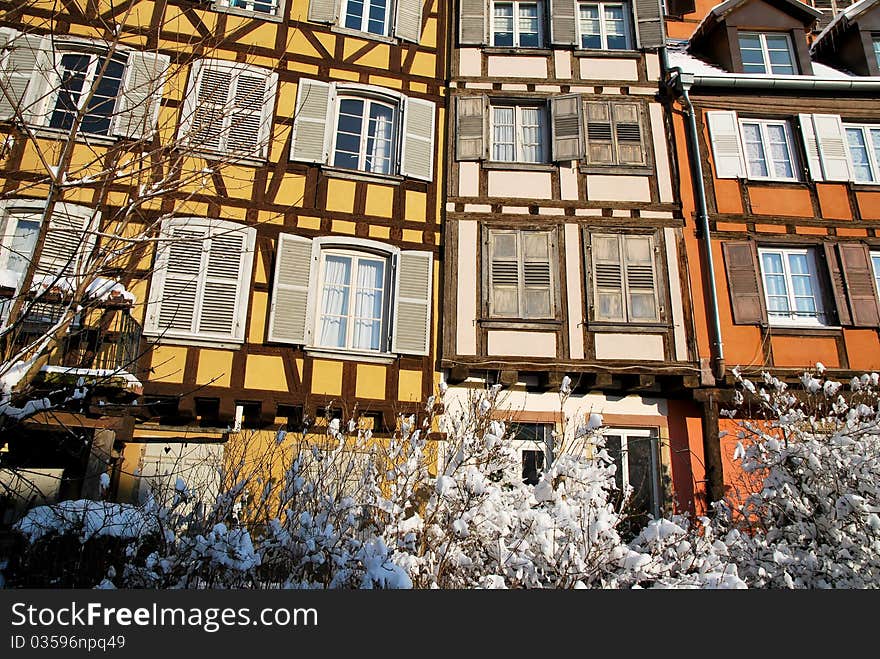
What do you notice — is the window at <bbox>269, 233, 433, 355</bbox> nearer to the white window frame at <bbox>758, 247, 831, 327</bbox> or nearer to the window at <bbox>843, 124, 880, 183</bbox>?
the white window frame at <bbox>758, 247, 831, 327</bbox>

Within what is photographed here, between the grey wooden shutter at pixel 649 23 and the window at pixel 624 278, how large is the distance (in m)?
3.67

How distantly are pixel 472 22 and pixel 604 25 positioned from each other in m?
2.33

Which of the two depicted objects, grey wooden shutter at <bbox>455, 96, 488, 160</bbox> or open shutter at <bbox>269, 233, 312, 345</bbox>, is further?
grey wooden shutter at <bbox>455, 96, 488, 160</bbox>

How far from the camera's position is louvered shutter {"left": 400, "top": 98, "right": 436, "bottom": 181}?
1054 cm

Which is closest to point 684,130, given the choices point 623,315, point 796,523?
point 623,315

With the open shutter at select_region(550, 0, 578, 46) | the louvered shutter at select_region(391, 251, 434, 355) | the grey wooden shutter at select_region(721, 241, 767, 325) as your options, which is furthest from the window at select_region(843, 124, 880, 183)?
the louvered shutter at select_region(391, 251, 434, 355)

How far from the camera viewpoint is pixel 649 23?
11562 mm

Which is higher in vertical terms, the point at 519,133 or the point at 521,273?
the point at 519,133

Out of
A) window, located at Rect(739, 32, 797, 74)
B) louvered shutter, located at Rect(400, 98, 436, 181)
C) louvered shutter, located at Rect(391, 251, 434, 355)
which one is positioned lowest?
louvered shutter, located at Rect(391, 251, 434, 355)

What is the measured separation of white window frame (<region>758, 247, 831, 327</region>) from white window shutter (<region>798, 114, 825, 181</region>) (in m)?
1.29

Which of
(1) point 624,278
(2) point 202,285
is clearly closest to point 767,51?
(1) point 624,278

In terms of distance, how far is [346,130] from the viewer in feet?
35.5

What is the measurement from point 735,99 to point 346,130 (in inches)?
253

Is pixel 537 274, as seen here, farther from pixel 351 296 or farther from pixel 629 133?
pixel 629 133
